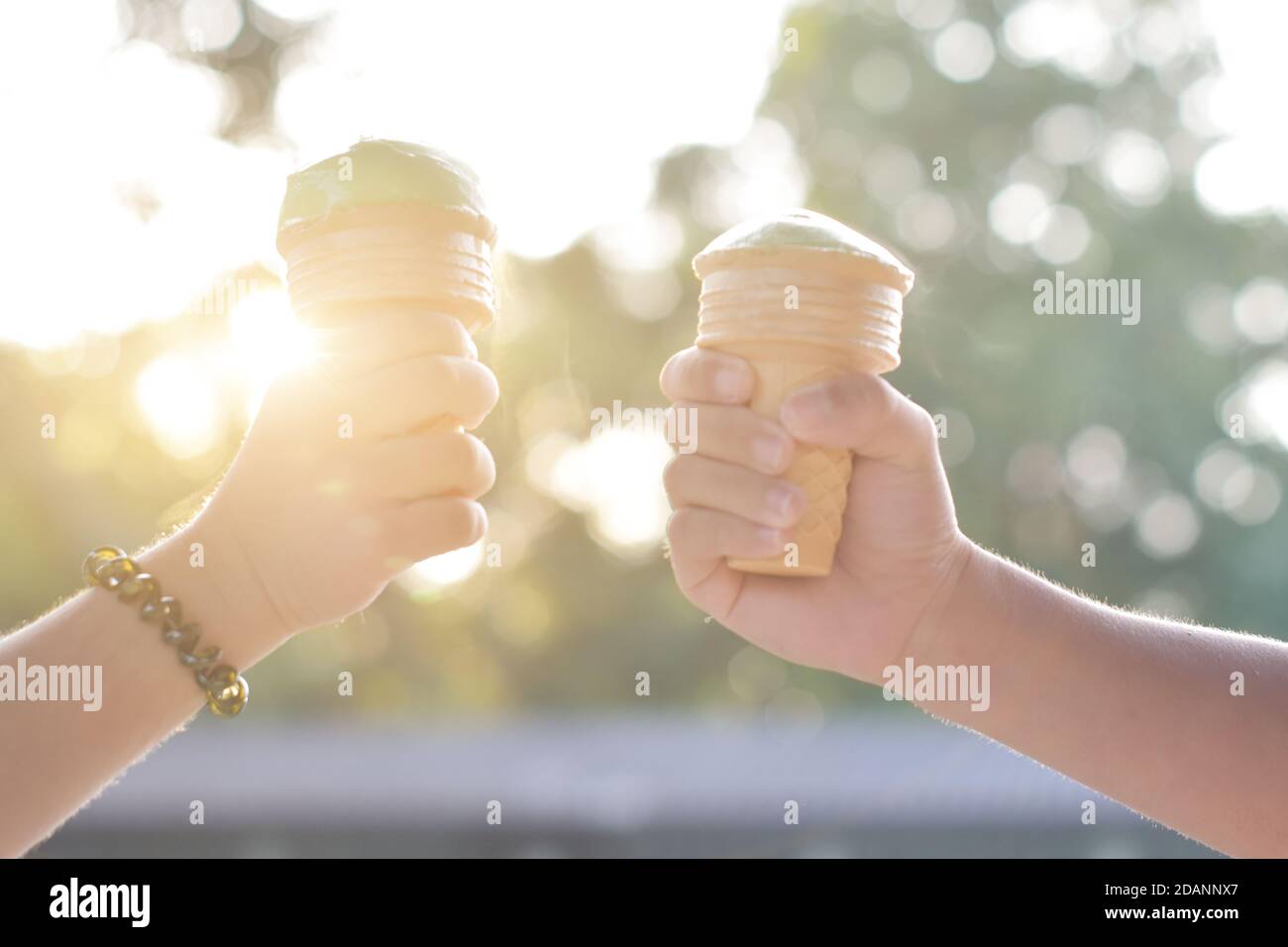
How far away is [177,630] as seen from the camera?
1903mm

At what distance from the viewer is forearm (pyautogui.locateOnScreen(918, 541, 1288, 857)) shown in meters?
2.10

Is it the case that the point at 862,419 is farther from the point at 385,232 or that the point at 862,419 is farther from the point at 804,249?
the point at 385,232

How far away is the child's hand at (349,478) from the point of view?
1.95 m

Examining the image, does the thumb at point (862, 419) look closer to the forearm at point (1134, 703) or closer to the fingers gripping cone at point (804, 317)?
the fingers gripping cone at point (804, 317)

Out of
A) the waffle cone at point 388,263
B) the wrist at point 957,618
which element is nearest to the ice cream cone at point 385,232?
the waffle cone at point 388,263

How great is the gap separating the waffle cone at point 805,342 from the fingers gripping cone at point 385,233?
458 mm

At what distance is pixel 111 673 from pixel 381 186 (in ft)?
3.03

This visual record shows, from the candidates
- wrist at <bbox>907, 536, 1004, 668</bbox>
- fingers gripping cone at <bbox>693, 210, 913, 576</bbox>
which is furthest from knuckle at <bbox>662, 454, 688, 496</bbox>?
wrist at <bbox>907, 536, 1004, 668</bbox>

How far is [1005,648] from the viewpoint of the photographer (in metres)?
2.22

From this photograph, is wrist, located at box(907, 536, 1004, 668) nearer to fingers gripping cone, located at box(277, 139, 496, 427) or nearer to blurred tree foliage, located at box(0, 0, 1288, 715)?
fingers gripping cone, located at box(277, 139, 496, 427)
